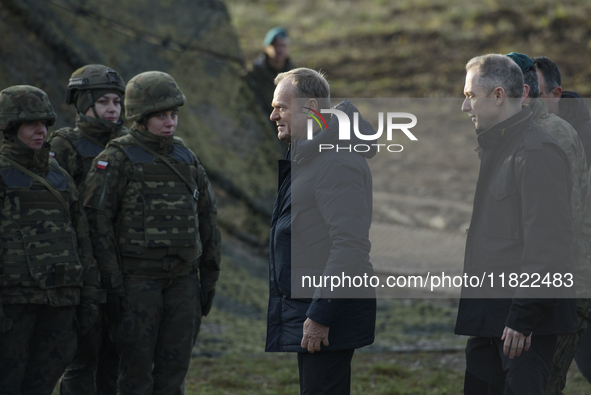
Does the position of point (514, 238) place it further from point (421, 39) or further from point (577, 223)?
point (421, 39)

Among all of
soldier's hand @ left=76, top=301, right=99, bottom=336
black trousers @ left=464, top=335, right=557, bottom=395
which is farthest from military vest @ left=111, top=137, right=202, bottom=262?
black trousers @ left=464, top=335, right=557, bottom=395

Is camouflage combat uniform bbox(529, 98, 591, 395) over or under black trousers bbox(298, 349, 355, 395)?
Result: over

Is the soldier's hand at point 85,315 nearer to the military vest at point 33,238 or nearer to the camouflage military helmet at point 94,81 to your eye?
the military vest at point 33,238

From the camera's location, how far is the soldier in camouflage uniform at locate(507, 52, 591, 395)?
352 centimetres

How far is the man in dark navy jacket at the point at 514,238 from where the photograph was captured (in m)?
3.01

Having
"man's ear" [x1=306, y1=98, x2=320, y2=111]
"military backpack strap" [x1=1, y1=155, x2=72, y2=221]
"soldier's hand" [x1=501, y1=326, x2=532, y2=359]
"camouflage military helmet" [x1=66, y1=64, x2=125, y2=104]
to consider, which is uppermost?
"camouflage military helmet" [x1=66, y1=64, x2=125, y2=104]

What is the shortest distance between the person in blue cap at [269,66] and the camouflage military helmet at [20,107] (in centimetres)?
499

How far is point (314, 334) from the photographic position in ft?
10.2

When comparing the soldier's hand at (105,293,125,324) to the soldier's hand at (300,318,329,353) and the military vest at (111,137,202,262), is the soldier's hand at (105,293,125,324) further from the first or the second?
the soldier's hand at (300,318,329,353)

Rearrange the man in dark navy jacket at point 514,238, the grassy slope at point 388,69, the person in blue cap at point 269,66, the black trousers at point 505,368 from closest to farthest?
the man in dark navy jacket at point 514,238, the black trousers at point 505,368, the grassy slope at point 388,69, the person in blue cap at point 269,66

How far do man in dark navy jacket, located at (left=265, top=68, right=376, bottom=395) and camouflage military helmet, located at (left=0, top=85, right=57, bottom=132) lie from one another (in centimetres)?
135

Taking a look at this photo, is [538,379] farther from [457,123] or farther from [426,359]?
[457,123]

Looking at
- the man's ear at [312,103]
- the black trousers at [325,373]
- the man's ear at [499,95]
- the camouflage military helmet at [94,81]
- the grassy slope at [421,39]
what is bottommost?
the black trousers at [325,373]

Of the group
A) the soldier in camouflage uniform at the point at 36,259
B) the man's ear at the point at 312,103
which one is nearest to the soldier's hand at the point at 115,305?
the soldier in camouflage uniform at the point at 36,259
